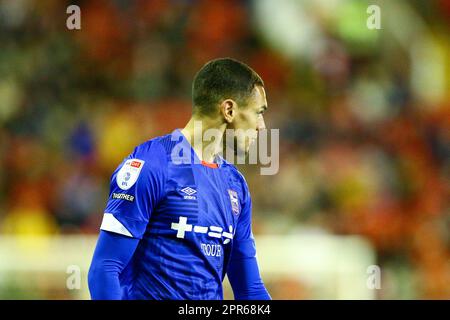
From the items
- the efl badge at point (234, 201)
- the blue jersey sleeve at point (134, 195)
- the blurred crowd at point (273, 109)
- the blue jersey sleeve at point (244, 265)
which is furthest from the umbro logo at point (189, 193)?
the blurred crowd at point (273, 109)

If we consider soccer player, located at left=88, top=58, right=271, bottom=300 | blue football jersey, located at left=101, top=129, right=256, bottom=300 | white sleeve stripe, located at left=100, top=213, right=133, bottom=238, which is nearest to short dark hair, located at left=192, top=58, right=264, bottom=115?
soccer player, located at left=88, top=58, right=271, bottom=300

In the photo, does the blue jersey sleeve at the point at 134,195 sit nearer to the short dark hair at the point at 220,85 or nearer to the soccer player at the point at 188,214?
the soccer player at the point at 188,214

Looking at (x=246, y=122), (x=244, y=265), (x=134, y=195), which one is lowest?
(x=244, y=265)

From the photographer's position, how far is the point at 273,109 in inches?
419

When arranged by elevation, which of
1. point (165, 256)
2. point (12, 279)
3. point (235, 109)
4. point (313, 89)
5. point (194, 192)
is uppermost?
point (313, 89)

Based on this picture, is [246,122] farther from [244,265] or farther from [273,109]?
[273,109]

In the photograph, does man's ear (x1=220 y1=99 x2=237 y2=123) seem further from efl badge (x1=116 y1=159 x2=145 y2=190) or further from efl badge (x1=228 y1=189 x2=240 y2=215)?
efl badge (x1=116 y1=159 x2=145 y2=190)

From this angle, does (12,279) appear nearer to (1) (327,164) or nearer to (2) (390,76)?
(1) (327,164)

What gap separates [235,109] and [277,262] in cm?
408

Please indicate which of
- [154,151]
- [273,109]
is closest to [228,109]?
[154,151]

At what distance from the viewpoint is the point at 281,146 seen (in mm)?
10016

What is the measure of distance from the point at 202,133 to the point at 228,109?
160 millimetres

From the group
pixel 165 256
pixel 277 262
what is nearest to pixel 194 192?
pixel 165 256

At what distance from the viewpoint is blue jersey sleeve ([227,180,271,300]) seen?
407 cm
